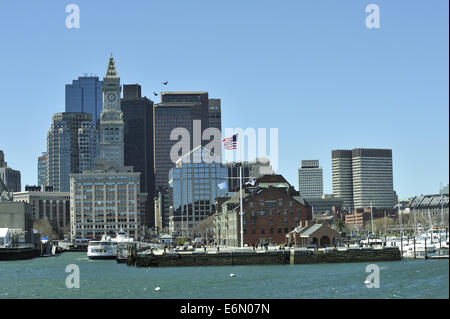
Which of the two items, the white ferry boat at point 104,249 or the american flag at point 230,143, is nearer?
the american flag at point 230,143

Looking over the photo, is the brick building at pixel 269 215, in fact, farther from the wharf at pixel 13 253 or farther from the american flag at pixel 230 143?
the wharf at pixel 13 253

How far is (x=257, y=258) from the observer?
11706cm

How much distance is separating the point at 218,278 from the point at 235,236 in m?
63.1

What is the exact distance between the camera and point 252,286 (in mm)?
83438

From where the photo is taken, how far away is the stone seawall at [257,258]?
11662cm

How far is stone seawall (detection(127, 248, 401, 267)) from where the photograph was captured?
117 metres

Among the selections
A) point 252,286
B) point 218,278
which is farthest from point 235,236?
point 252,286

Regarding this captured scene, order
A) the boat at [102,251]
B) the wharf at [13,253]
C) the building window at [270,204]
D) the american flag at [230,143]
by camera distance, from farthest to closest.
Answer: the wharf at [13,253] < the boat at [102,251] < the building window at [270,204] < the american flag at [230,143]

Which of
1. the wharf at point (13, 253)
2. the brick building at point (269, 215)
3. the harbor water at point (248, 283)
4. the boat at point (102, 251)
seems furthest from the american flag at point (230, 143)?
the wharf at point (13, 253)

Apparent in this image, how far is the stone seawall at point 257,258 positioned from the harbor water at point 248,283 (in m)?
2.81

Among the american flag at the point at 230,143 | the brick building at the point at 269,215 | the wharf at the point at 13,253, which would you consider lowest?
the wharf at the point at 13,253

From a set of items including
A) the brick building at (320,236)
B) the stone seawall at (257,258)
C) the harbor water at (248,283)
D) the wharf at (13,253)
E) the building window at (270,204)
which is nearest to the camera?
the harbor water at (248,283)

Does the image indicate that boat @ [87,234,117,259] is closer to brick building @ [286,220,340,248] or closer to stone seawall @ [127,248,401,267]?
brick building @ [286,220,340,248]

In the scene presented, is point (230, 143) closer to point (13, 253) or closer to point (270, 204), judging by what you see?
point (270, 204)
